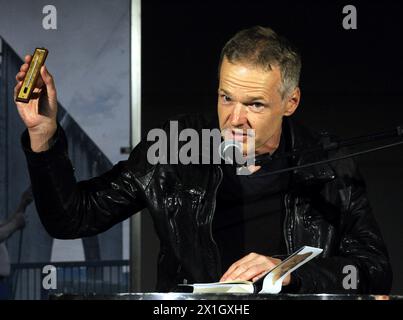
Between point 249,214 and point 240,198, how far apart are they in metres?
0.10

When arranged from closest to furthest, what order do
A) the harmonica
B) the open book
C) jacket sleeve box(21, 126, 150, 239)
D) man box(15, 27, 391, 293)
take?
1. the open book
2. the harmonica
3. jacket sleeve box(21, 126, 150, 239)
4. man box(15, 27, 391, 293)

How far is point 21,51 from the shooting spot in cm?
475

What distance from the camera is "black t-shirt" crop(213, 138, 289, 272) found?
3256 mm

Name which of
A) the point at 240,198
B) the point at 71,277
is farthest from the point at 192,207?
the point at 71,277

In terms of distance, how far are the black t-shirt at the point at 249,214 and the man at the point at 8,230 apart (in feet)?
5.44

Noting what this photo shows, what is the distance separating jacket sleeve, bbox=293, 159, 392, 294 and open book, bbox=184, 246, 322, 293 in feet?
0.97

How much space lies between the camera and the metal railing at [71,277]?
475cm

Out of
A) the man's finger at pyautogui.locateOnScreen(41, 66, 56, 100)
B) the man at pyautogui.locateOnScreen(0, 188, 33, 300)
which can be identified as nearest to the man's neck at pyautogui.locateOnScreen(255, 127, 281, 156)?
the man's finger at pyautogui.locateOnScreen(41, 66, 56, 100)

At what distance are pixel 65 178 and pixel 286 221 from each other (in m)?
0.66

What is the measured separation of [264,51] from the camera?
127 inches

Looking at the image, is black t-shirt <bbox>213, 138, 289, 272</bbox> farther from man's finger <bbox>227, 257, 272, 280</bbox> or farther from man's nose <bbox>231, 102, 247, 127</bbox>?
man's finger <bbox>227, 257, 272, 280</bbox>

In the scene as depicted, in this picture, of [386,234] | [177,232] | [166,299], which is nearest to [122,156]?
[386,234]

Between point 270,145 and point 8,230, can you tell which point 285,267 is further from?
point 8,230
